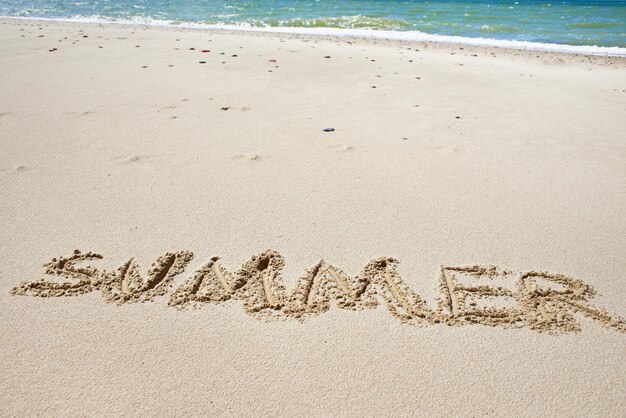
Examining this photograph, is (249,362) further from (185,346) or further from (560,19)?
(560,19)

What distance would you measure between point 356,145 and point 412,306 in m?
1.64

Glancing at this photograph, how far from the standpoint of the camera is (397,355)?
1.65 m

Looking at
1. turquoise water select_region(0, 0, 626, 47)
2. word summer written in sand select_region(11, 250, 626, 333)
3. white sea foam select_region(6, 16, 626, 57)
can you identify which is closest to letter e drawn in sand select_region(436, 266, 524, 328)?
word summer written in sand select_region(11, 250, 626, 333)

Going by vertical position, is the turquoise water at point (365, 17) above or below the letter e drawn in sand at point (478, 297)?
above

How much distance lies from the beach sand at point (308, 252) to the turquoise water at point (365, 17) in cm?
667

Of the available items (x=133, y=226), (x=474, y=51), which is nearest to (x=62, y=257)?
(x=133, y=226)

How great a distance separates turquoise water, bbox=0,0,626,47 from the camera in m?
10.1

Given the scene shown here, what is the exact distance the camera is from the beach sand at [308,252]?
1.54 m

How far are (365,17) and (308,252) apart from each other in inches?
439

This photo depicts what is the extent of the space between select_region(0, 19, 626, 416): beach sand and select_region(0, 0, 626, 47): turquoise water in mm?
6671

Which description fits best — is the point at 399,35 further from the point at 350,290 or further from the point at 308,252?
the point at 350,290

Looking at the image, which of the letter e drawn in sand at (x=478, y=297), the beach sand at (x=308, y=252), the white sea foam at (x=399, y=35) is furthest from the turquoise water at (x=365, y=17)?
the letter e drawn in sand at (x=478, y=297)

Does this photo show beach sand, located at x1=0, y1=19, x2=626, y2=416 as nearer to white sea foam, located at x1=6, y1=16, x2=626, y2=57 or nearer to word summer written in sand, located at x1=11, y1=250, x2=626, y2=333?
word summer written in sand, located at x1=11, y1=250, x2=626, y2=333

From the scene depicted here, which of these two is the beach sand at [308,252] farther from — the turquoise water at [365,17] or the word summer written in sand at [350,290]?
the turquoise water at [365,17]
